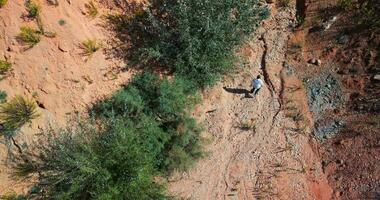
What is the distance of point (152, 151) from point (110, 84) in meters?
1.80

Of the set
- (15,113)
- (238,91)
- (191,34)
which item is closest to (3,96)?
Result: (15,113)

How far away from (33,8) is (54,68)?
51.1 inches

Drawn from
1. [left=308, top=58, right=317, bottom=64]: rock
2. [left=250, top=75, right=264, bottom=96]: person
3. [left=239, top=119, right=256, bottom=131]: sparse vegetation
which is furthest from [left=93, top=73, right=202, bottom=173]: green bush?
[left=308, top=58, right=317, bottom=64]: rock

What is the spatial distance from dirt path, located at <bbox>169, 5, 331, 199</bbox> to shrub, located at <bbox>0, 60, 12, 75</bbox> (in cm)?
417

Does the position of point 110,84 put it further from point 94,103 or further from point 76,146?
point 76,146

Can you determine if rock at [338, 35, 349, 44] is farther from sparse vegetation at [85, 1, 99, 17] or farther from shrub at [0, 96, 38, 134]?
shrub at [0, 96, 38, 134]

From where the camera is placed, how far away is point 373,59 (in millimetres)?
10539

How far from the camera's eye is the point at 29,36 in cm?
992

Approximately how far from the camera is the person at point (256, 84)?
10672 millimetres

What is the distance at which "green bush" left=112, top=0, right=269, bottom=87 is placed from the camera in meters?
10.5

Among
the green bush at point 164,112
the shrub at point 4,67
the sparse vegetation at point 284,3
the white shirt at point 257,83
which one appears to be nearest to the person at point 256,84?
the white shirt at point 257,83

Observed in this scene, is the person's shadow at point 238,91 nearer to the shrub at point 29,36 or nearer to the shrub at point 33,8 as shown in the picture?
the shrub at point 29,36

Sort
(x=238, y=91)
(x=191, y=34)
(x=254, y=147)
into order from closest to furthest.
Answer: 1. (x=254, y=147)
2. (x=191, y=34)
3. (x=238, y=91)

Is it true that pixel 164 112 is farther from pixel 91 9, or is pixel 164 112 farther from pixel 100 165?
pixel 91 9
